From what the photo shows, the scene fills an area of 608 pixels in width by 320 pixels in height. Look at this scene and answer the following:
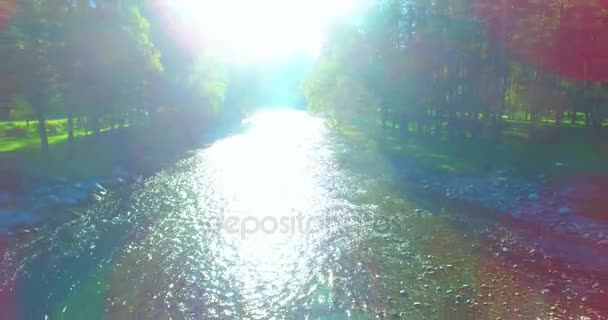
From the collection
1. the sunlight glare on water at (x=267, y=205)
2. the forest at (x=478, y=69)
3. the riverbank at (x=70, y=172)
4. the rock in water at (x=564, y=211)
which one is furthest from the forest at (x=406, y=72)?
the sunlight glare on water at (x=267, y=205)

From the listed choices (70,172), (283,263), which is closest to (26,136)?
(70,172)

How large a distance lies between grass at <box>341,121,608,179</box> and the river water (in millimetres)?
9484

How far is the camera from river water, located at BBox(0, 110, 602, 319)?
54.0 ft

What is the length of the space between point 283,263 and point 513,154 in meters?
30.4

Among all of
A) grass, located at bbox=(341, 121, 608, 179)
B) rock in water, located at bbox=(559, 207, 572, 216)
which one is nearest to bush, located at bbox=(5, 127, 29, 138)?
grass, located at bbox=(341, 121, 608, 179)

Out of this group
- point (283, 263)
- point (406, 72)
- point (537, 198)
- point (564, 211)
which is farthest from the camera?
point (406, 72)

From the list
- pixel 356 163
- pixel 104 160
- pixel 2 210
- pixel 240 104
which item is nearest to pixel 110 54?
pixel 104 160

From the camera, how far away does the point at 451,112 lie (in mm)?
51719

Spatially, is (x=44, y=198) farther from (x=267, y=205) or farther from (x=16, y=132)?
(x=16, y=132)

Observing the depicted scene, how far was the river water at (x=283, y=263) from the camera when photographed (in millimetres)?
16469

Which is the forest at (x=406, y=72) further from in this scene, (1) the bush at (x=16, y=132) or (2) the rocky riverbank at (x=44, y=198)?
(2) the rocky riverbank at (x=44, y=198)

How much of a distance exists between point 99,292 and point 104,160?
30.4m

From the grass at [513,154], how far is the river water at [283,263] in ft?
31.1

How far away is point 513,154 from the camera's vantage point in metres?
39.7
